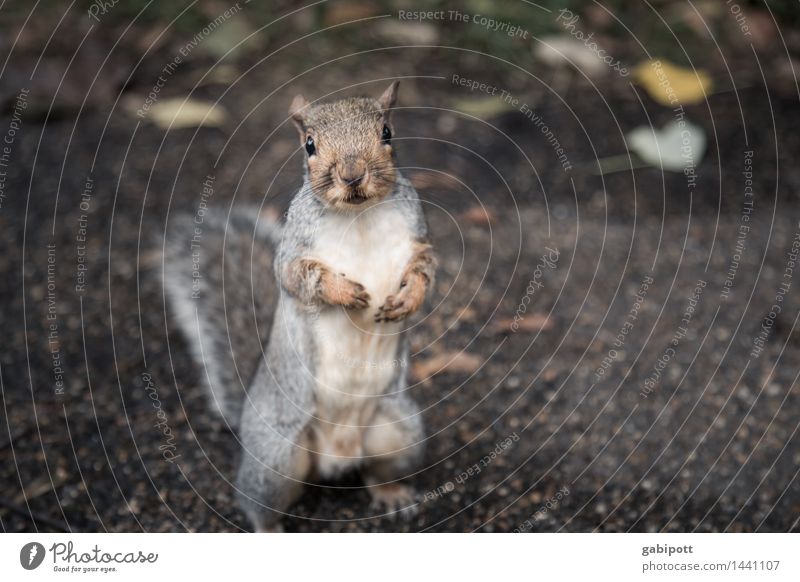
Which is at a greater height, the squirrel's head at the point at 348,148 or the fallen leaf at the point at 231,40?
the fallen leaf at the point at 231,40

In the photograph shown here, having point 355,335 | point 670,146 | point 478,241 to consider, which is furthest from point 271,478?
point 670,146

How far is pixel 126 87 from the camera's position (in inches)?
99.9

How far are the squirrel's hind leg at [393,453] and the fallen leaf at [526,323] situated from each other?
18.1 inches

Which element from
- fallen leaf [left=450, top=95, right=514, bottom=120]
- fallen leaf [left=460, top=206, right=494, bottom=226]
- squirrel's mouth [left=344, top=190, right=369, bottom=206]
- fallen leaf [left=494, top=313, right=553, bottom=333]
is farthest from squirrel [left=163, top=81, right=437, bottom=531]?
fallen leaf [left=450, top=95, right=514, bottom=120]

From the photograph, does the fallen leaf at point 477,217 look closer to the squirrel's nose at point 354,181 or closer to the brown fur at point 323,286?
the brown fur at point 323,286

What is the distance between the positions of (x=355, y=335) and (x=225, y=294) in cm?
49

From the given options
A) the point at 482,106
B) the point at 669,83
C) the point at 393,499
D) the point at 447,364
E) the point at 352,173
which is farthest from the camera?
the point at 669,83

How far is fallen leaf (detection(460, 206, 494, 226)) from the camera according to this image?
217cm

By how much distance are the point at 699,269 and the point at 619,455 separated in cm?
62

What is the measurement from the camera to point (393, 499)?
1595 millimetres

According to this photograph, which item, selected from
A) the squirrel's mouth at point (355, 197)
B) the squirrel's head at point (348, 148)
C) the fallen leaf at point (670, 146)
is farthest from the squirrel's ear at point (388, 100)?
the fallen leaf at point (670, 146)

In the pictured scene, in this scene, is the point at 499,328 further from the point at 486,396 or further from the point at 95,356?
the point at 95,356

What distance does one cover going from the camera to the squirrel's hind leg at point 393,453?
147 cm

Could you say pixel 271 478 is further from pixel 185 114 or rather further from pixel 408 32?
pixel 408 32
